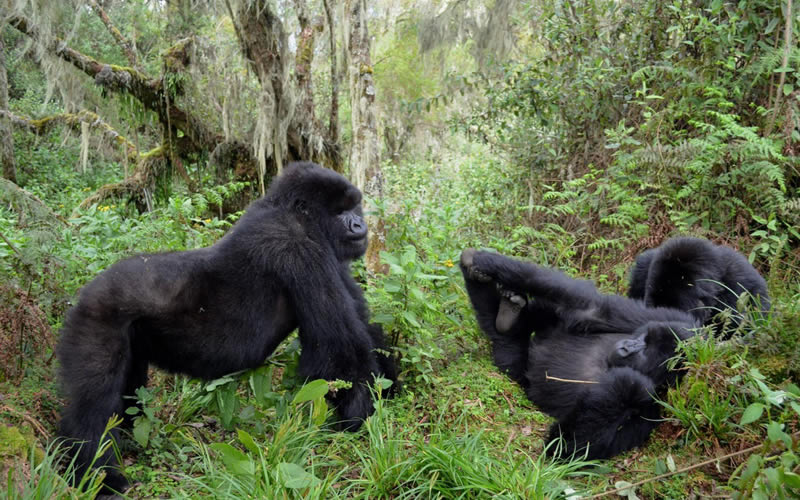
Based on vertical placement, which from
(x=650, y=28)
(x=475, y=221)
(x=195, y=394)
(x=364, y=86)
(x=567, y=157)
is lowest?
(x=195, y=394)

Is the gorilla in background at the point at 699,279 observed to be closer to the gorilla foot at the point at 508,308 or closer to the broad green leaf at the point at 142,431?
the gorilla foot at the point at 508,308

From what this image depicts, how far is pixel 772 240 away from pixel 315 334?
420 centimetres

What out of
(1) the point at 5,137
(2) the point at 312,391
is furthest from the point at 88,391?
(1) the point at 5,137

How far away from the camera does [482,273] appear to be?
418 centimetres

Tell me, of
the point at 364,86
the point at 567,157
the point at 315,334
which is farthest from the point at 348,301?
the point at 567,157

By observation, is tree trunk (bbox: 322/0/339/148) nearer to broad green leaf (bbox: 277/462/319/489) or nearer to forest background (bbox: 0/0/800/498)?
forest background (bbox: 0/0/800/498)

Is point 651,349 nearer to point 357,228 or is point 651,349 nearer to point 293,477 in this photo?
point 357,228

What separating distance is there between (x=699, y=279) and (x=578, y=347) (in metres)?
0.97

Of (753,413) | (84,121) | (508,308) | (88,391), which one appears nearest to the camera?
(753,413)

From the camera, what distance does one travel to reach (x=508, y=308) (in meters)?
4.19

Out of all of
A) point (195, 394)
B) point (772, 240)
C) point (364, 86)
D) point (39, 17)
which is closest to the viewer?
point (195, 394)

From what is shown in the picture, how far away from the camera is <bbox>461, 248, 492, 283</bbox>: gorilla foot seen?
4.20 metres

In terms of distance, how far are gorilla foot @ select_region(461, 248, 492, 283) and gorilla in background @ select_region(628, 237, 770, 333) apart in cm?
120

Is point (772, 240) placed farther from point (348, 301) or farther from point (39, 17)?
point (39, 17)
